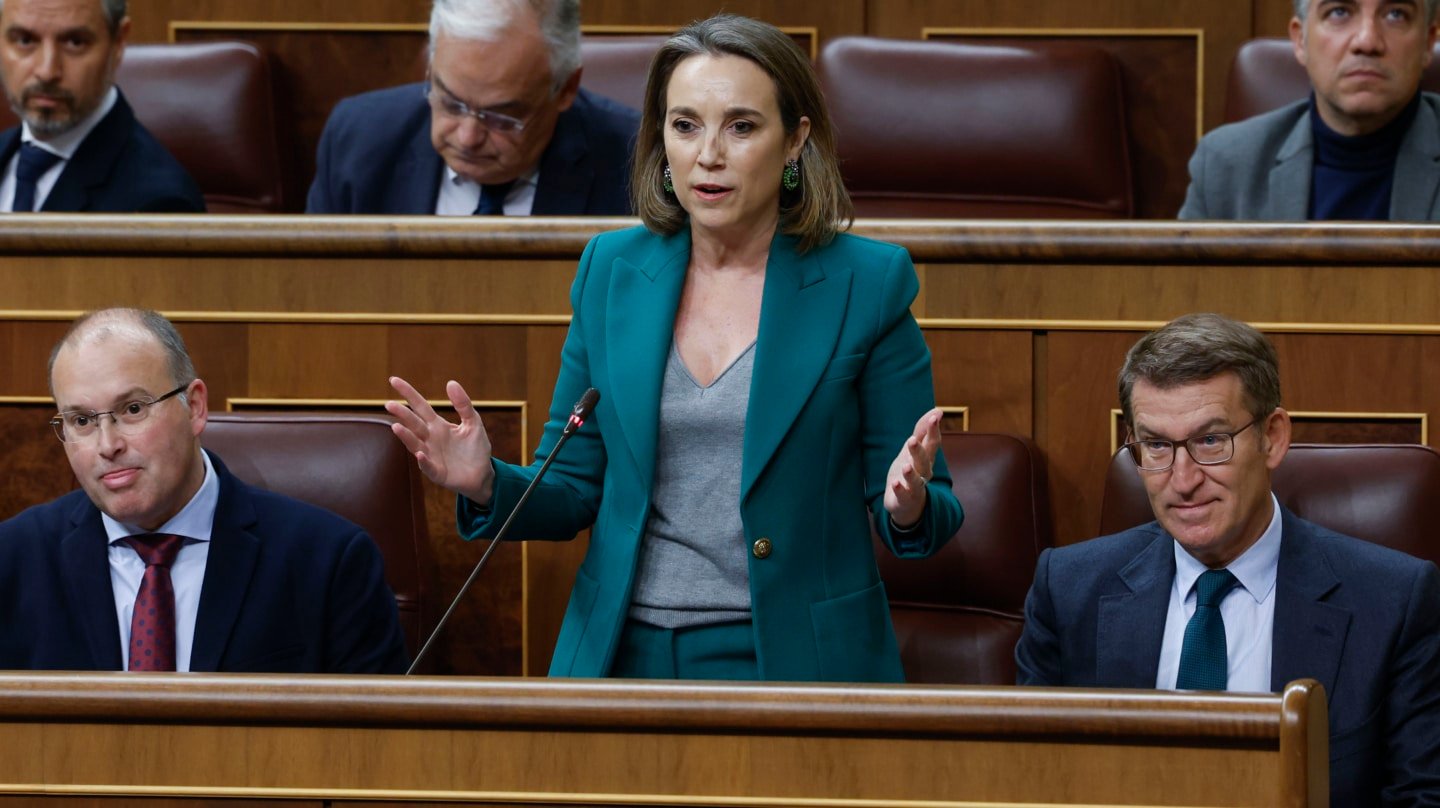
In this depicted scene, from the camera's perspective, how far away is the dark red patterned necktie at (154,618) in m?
1.17

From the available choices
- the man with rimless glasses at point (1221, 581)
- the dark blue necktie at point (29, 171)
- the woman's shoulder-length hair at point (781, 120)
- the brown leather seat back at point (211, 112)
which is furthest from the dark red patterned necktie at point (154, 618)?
the brown leather seat back at point (211, 112)

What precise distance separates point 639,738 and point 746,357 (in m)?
0.28

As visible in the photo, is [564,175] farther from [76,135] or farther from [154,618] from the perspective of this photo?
[154,618]

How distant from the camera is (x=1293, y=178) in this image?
1.61 metres

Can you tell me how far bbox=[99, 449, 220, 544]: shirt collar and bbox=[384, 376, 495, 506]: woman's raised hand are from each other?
262 millimetres

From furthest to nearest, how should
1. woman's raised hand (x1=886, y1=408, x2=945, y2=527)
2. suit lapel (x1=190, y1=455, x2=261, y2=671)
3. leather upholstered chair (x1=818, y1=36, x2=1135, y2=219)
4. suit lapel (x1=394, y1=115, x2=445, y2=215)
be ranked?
leather upholstered chair (x1=818, y1=36, x2=1135, y2=219)
suit lapel (x1=394, y1=115, x2=445, y2=215)
suit lapel (x1=190, y1=455, x2=261, y2=671)
woman's raised hand (x1=886, y1=408, x2=945, y2=527)

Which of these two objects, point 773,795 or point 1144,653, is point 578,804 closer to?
point 773,795

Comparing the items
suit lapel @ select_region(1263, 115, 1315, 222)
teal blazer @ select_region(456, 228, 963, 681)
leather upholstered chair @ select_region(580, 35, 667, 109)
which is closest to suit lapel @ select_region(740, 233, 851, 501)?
teal blazer @ select_region(456, 228, 963, 681)

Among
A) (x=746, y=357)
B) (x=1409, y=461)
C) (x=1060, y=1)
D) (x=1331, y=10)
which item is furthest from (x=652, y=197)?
(x=1060, y=1)

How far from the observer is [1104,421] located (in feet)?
4.47

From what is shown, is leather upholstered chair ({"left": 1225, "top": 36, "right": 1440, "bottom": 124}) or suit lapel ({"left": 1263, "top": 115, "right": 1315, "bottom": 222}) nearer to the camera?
suit lapel ({"left": 1263, "top": 115, "right": 1315, "bottom": 222})

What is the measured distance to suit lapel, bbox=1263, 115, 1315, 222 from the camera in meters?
1.60

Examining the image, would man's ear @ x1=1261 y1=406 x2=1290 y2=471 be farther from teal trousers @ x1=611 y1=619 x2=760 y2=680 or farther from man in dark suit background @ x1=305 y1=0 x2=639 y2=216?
man in dark suit background @ x1=305 y1=0 x2=639 y2=216

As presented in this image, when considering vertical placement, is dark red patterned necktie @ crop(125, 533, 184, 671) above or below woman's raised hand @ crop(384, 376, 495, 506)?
below
